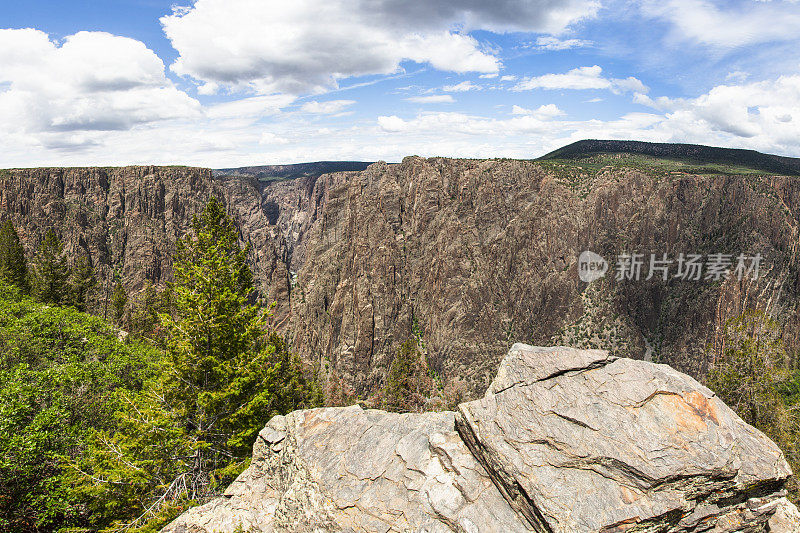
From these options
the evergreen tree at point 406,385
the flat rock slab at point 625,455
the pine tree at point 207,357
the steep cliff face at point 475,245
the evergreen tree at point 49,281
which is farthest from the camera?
the steep cliff face at point 475,245

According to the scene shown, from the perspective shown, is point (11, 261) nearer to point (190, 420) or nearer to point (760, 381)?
point (190, 420)

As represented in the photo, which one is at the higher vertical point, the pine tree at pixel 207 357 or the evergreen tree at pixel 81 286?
the pine tree at pixel 207 357

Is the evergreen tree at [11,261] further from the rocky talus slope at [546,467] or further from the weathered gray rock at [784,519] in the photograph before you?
the weathered gray rock at [784,519]

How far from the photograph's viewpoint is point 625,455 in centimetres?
1005

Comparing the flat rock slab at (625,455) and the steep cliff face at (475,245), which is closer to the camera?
the flat rock slab at (625,455)

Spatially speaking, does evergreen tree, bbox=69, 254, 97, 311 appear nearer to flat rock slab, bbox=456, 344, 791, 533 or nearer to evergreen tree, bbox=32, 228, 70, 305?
evergreen tree, bbox=32, 228, 70, 305

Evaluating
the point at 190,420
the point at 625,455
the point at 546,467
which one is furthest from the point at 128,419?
the point at 625,455

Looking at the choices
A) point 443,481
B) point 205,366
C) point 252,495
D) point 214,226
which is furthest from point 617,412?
point 214,226

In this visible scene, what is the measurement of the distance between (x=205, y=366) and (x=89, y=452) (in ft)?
19.0

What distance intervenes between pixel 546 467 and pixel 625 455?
6.77 feet

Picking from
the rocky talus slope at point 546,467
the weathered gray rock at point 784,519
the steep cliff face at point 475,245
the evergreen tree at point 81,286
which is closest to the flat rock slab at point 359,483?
the rocky talus slope at point 546,467

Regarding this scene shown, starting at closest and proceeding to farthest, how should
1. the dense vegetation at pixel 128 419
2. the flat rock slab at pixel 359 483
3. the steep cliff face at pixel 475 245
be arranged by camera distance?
the flat rock slab at pixel 359 483 < the dense vegetation at pixel 128 419 < the steep cliff face at pixel 475 245

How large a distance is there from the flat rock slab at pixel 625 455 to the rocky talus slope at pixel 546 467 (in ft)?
0.10

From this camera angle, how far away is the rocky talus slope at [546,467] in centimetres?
977
